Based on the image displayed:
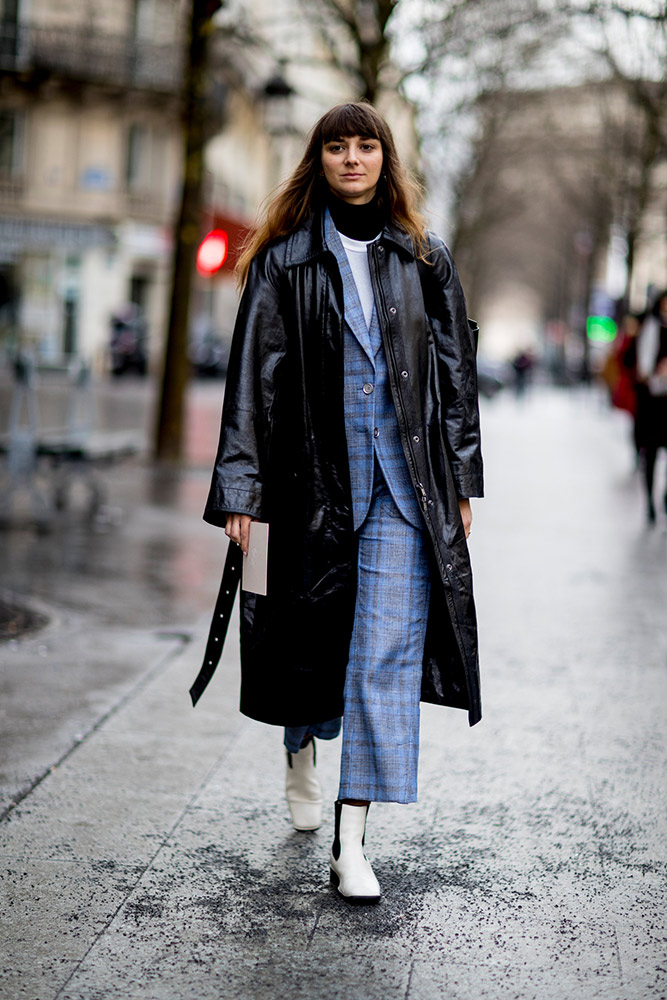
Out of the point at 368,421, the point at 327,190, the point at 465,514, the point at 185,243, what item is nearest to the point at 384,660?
the point at 465,514

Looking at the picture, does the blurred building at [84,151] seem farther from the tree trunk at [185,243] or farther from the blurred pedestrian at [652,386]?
the blurred pedestrian at [652,386]

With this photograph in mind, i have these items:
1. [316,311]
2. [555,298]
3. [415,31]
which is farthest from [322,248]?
[555,298]

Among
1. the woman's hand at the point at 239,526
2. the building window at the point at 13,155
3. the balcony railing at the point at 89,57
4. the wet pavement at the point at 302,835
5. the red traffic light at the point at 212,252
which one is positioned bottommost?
the wet pavement at the point at 302,835

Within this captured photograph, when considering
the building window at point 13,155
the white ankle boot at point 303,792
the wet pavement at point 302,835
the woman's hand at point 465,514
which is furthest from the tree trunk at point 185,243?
the building window at point 13,155

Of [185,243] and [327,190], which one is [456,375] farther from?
[185,243]

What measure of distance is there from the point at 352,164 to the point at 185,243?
11.3 metres

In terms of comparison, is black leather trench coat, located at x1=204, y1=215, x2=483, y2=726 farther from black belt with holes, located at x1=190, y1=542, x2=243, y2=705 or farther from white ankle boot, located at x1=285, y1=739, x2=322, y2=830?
white ankle boot, located at x1=285, y1=739, x2=322, y2=830

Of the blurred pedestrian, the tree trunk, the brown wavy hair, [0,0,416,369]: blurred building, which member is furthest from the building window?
the brown wavy hair

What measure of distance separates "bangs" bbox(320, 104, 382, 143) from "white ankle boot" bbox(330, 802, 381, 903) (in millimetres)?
1700

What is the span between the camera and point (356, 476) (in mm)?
3514

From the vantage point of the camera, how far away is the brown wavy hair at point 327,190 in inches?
142

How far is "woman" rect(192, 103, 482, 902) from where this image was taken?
351 centimetres

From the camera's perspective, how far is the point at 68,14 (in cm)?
3847

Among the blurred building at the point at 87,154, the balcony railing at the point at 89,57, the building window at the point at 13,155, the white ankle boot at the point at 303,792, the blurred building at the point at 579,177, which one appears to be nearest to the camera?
the white ankle boot at the point at 303,792
